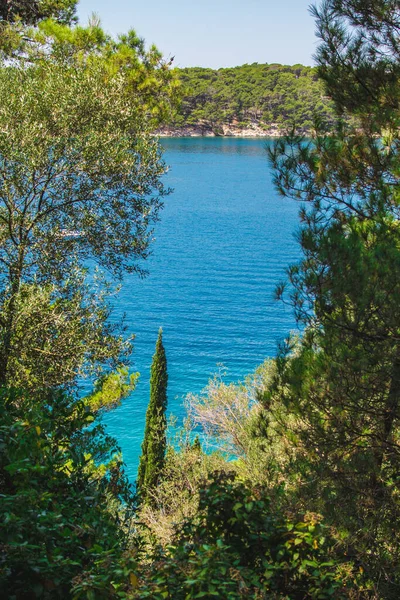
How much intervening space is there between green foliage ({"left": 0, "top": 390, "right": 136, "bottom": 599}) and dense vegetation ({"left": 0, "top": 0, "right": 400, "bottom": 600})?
2cm

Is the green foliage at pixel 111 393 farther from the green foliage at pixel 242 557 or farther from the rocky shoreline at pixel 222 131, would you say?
the rocky shoreline at pixel 222 131

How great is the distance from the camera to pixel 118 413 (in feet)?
81.3

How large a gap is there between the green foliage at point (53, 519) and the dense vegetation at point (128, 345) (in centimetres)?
2

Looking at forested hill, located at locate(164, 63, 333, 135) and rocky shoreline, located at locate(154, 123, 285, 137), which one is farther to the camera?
rocky shoreline, located at locate(154, 123, 285, 137)

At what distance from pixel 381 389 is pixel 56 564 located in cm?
407

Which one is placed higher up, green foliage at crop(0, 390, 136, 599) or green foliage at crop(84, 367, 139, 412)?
green foliage at crop(0, 390, 136, 599)

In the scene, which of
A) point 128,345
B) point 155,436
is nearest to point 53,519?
point 128,345

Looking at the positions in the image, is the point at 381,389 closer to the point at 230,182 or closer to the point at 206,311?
the point at 206,311

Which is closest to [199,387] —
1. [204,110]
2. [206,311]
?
[206,311]

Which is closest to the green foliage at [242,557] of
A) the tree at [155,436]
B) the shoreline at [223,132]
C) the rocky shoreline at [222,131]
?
the tree at [155,436]

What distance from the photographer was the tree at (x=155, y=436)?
54.5 ft

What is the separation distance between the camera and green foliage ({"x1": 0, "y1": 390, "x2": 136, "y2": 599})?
114 inches

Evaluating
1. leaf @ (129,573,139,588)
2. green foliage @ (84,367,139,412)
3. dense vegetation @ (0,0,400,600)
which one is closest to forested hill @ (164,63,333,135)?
green foliage @ (84,367,139,412)

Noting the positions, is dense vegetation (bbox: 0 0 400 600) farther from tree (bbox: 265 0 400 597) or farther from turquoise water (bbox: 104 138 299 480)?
turquoise water (bbox: 104 138 299 480)
